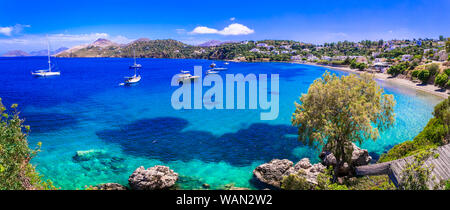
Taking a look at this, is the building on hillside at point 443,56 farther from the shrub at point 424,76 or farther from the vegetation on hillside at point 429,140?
the vegetation on hillside at point 429,140

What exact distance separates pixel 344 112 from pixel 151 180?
53.2 ft

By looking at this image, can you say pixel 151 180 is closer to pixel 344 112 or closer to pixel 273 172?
pixel 273 172

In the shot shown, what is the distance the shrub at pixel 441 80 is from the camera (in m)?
58.5

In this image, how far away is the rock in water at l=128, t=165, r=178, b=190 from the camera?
19.4 m

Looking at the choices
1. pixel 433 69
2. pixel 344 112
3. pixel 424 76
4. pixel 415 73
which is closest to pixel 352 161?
pixel 344 112

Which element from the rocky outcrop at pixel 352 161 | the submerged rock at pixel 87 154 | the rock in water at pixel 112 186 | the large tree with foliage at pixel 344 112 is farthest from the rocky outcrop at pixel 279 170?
the submerged rock at pixel 87 154

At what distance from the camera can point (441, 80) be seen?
193ft

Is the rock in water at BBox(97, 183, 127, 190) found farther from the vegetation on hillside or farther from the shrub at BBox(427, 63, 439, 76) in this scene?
the shrub at BBox(427, 63, 439, 76)

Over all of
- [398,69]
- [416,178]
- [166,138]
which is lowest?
[166,138]

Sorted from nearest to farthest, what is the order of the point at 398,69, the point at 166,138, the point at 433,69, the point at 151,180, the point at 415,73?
the point at 151,180 → the point at 166,138 → the point at 433,69 → the point at 415,73 → the point at 398,69

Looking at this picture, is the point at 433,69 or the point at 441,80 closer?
the point at 441,80

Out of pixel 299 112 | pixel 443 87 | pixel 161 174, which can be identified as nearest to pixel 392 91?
pixel 443 87

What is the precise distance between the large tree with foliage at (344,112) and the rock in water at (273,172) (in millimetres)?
3632
